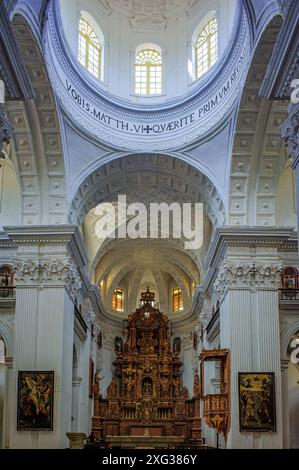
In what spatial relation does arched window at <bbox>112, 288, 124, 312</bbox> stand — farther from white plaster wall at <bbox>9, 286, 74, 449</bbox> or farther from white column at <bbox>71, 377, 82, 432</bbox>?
white plaster wall at <bbox>9, 286, 74, 449</bbox>

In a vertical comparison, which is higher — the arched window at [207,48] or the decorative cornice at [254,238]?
the arched window at [207,48]

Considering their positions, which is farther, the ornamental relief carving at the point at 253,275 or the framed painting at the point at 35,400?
the ornamental relief carving at the point at 253,275

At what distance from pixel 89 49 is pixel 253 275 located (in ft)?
34.3

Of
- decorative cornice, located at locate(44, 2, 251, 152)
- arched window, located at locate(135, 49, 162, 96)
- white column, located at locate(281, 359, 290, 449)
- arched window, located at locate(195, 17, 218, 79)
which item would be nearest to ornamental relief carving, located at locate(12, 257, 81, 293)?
decorative cornice, located at locate(44, 2, 251, 152)

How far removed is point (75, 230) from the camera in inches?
926

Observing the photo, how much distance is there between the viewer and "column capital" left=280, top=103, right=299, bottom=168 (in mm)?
13305

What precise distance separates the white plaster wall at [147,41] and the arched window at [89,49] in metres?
0.31

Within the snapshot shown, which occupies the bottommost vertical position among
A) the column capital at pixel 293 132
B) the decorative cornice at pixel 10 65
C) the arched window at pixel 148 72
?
the column capital at pixel 293 132

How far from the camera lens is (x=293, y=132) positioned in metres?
13.5

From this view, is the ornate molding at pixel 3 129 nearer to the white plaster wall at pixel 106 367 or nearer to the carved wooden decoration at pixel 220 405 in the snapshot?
the carved wooden decoration at pixel 220 405

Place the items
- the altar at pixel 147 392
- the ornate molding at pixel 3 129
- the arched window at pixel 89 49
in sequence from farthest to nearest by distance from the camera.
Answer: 1. the altar at pixel 147 392
2. the arched window at pixel 89 49
3. the ornate molding at pixel 3 129

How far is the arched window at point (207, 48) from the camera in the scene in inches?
1010

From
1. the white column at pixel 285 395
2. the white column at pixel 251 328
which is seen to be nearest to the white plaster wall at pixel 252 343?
the white column at pixel 251 328

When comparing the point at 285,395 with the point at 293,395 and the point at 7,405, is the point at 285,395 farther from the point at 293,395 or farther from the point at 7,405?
the point at 7,405
